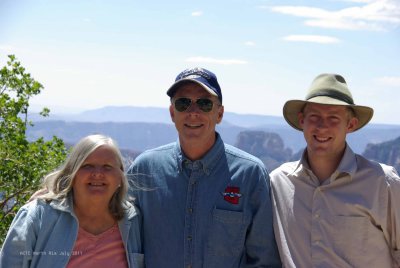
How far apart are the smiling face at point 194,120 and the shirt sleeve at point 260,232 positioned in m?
0.74

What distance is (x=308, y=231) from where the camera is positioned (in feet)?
15.9

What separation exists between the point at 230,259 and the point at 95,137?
5.84ft

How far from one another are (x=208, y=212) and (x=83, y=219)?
1.21 metres

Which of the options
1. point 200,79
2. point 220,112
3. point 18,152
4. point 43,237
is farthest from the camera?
point 18,152

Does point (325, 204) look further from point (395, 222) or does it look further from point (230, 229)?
point (230, 229)

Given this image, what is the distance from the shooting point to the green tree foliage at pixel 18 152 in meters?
10.7

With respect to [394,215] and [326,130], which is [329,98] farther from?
[394,215]

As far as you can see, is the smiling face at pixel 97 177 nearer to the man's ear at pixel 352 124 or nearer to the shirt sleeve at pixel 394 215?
the man's ear at pixel 352 124

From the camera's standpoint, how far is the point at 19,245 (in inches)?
166

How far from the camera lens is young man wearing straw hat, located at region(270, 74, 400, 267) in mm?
4695

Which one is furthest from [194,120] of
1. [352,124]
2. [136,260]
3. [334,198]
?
[352,124]

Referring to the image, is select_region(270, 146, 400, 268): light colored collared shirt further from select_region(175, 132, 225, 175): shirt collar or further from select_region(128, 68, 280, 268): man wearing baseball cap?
select_region(175, 132, 225, 175): shirt collar

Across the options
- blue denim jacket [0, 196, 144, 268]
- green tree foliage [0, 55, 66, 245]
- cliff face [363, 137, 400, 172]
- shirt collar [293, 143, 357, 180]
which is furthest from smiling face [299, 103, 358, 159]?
cliff face [363, 137, 400, 172]

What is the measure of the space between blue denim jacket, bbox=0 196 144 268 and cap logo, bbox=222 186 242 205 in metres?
1.04
